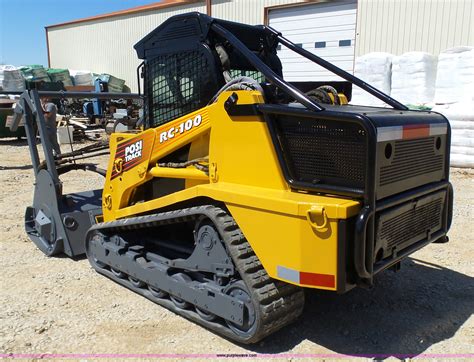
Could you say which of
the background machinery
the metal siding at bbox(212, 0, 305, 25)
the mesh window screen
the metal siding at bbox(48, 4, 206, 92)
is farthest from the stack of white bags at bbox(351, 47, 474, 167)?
the metal siding at bbox(48, 4, 206, 92)

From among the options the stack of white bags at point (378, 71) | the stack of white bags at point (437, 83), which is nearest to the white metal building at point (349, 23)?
the stack of white bags at point (437, 83)

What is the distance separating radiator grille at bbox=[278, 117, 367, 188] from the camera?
2.69m

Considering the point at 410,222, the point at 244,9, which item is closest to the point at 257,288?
the point at 410,222

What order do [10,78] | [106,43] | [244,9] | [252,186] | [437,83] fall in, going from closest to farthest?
1. [252,186]
2. [437,83]
3. [244,9]
4. [10,78]
5. [106,43]

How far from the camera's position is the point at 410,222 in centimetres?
314

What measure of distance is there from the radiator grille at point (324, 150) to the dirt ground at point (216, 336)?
3.90 ft

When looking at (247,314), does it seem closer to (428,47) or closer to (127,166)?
(127,166)

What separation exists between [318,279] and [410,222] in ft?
2.76

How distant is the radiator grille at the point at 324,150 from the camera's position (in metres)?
2.69

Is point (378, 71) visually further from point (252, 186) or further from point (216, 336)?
point (216, 336)

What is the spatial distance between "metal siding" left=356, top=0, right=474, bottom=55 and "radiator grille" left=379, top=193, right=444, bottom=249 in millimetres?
10229

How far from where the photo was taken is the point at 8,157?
1255cm

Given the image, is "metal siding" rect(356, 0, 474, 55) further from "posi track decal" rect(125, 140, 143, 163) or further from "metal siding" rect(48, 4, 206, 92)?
"posi track decal" rect(125, 140, 143, 163)

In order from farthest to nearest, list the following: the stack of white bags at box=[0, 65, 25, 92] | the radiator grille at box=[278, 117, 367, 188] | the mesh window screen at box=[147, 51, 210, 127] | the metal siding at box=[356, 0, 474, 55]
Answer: the stack of white bags at box=[0, 65, 25, 92] < the metal siding at box=[356, 0, 474, 55] < the mesh window screen at box=[147, 51, 210, 127] < the radiator grille at box=[278, 117, 367, 188]
